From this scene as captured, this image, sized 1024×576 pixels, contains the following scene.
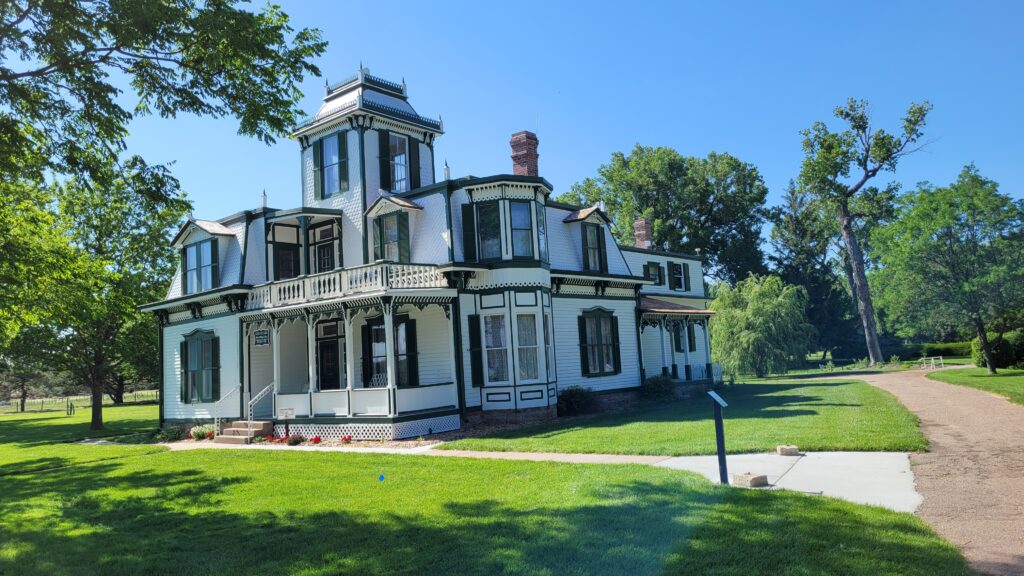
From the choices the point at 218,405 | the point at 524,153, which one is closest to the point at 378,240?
the point at 524,153

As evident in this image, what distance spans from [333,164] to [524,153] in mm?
6857

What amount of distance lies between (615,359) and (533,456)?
37.9ft

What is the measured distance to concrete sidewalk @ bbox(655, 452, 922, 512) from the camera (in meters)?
8.00

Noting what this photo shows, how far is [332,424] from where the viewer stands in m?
18.8

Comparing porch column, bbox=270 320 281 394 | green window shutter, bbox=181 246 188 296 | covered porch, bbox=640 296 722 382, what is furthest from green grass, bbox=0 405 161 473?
covered porch, bbox=640 296 722 382

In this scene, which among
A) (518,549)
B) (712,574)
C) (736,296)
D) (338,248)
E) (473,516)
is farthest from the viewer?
(736,296)

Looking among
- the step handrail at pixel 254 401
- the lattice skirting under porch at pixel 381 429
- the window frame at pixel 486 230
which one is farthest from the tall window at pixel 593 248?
the step handrail at pixel 254 401

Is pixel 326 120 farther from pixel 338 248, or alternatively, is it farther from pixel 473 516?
pixel 473 516

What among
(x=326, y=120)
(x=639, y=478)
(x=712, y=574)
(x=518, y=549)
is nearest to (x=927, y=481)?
(x=639, y=478)

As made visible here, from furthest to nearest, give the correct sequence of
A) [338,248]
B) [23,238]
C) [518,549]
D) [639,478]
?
[338,248] < [23,238] < [639,478] < [518,549]

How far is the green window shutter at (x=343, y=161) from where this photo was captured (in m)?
22.8

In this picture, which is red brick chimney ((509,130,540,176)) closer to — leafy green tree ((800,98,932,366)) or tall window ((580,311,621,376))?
tall window ((580,311,621,376))

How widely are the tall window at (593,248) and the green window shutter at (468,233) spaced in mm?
4975

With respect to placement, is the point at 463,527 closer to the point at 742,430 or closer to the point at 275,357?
the point at 742,430
